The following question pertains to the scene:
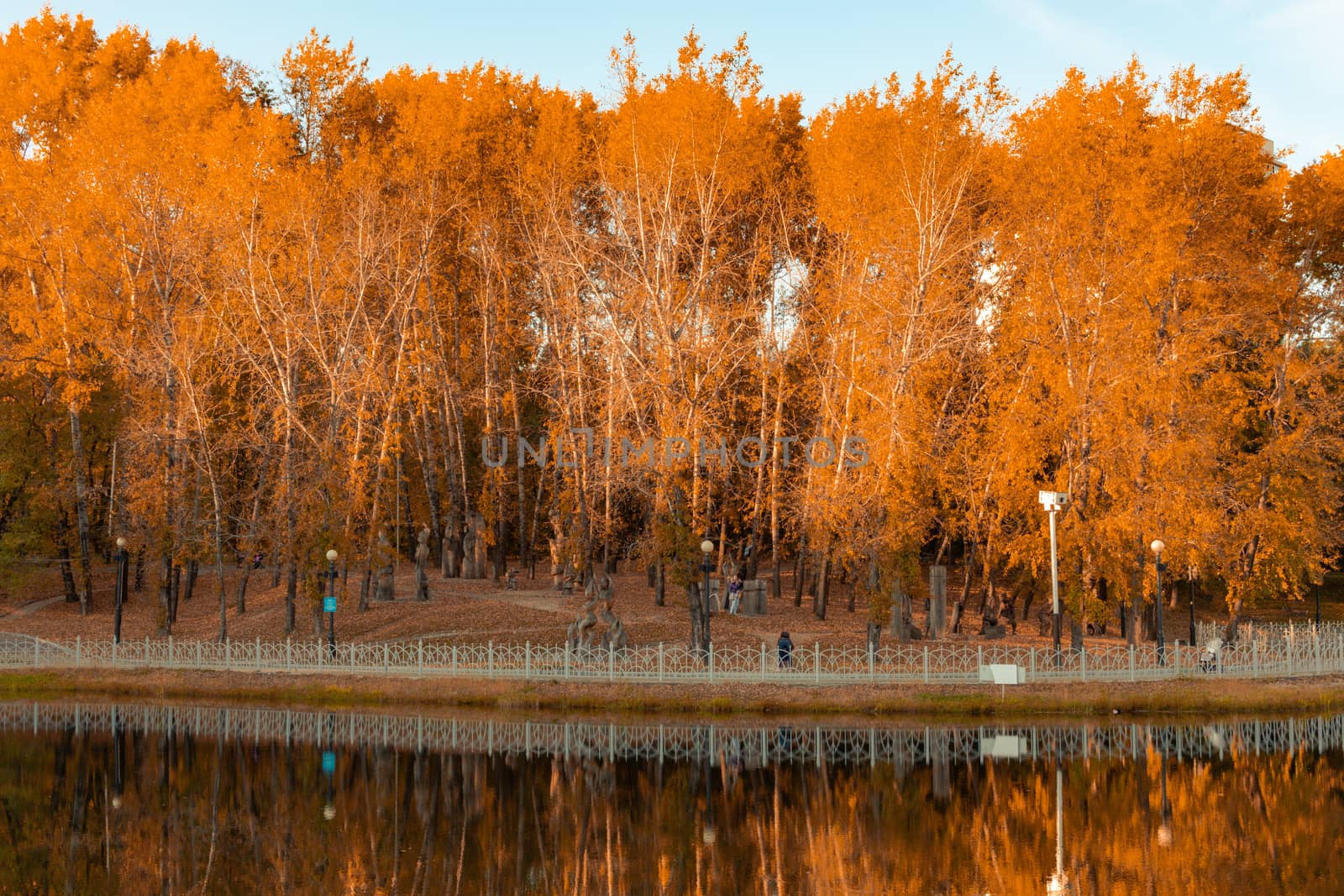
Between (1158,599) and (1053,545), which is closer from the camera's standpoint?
(1053,545)

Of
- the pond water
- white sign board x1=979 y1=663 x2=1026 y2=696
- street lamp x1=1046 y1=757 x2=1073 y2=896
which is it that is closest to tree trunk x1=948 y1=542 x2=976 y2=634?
white sign board x1=979 y1=663 x2=1026 y2=696

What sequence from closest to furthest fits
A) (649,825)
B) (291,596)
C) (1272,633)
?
(649,825) → (291,596) → (1272,633)

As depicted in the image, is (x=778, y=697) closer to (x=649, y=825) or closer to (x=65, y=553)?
(x=649, y=825)

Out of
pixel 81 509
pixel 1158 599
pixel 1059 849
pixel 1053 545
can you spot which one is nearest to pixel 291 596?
pixel 81 509

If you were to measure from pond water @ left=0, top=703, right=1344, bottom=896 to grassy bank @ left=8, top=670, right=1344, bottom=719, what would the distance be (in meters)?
1.63

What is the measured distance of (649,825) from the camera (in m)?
15.2

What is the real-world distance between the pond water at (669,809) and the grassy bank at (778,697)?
1630 millimetres

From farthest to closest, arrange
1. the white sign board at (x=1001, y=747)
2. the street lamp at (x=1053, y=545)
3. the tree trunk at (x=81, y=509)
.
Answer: the tree trunk at (x=81, y=509) < the street lamp at (x=1053, y=545) < the white sign board at (x=1001, y=747)

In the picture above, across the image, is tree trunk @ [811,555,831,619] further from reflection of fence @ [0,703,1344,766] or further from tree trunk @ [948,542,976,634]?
reflection of fence @ [0,703,1344,766]

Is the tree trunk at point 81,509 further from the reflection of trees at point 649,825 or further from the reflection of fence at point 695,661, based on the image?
the reflection of trees at point 649,825

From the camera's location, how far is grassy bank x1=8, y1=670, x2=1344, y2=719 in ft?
80.8

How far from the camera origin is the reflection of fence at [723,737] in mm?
20062

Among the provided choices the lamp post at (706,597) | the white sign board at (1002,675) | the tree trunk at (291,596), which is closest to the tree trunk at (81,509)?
the tree trunk at (291,596)

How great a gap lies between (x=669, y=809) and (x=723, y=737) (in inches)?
231
